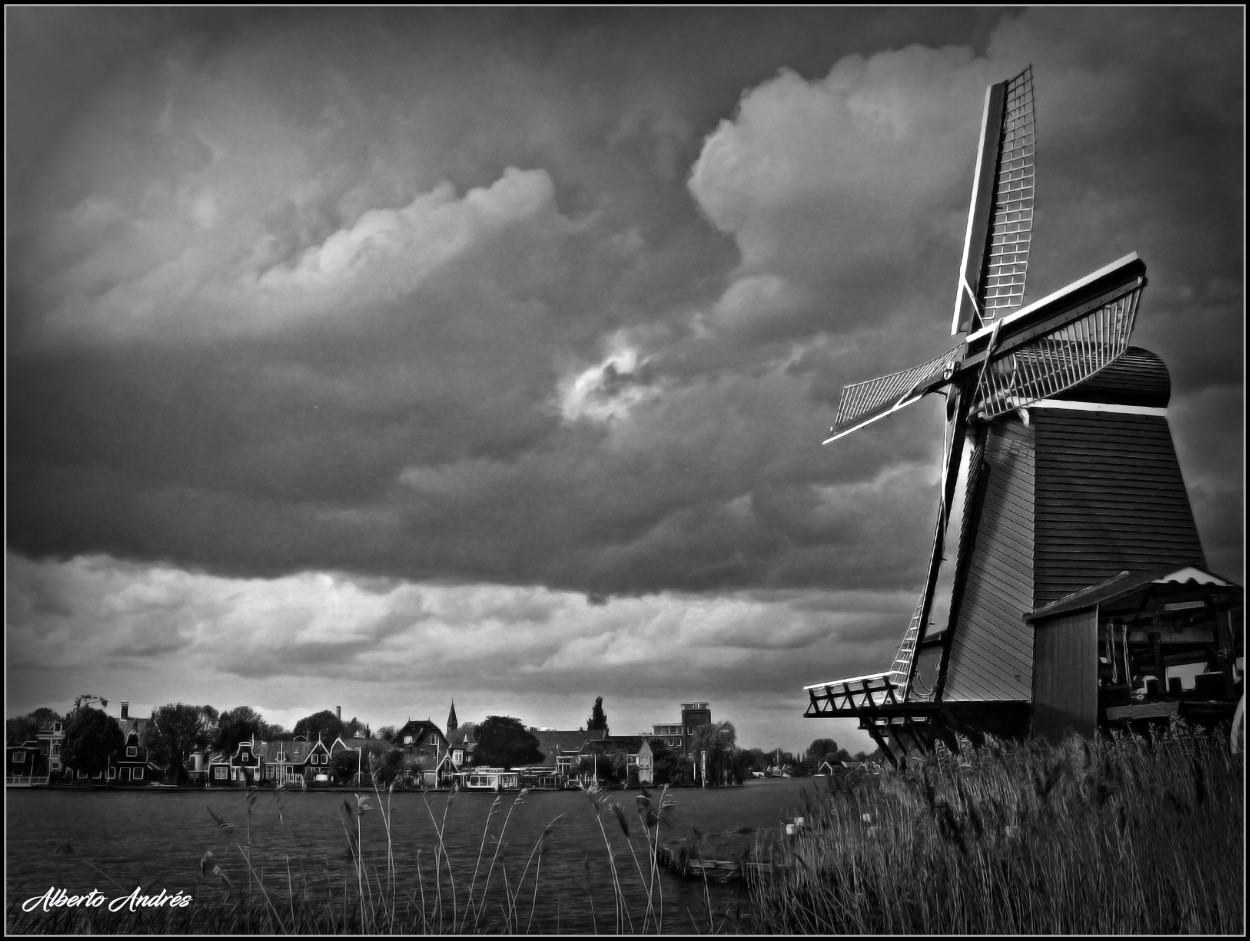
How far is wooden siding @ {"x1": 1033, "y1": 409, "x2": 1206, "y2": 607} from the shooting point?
657 inches

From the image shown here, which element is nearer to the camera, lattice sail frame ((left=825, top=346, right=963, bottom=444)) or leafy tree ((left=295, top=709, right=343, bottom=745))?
lattice sail frame ((left=825, top=346, right=963, bottom=444))

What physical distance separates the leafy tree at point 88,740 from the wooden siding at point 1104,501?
1915 inches

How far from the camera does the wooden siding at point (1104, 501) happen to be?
1669cm

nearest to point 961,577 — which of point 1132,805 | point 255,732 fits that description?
point 1132,805

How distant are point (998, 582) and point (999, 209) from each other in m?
7.97

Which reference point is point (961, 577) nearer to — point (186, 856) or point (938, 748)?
point (938, 748)

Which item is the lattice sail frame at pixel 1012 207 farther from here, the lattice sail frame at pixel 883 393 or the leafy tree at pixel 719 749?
Result: the leafy tree at pixel 719 749

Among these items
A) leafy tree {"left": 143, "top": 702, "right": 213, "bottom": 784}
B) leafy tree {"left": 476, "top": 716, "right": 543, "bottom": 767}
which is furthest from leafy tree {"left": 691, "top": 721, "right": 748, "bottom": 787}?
leafy tree {"left": 143, "top": 702, "right": 213, "bottom": 784}

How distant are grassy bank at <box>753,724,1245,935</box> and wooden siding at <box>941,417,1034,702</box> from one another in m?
8.05

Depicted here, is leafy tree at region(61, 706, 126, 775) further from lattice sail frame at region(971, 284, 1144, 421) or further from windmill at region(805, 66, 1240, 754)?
lattice sail frame at region(971, 284, 1144, 421)

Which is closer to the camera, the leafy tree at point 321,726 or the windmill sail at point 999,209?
the windmill sail at point 999,209

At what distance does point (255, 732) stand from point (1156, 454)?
217 ft

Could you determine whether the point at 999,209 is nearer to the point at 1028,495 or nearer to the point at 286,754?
the point at 1028,495

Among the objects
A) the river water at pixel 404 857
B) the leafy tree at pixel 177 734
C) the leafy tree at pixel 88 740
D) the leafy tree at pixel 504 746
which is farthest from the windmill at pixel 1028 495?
the leafy tree at pixel 504 746
